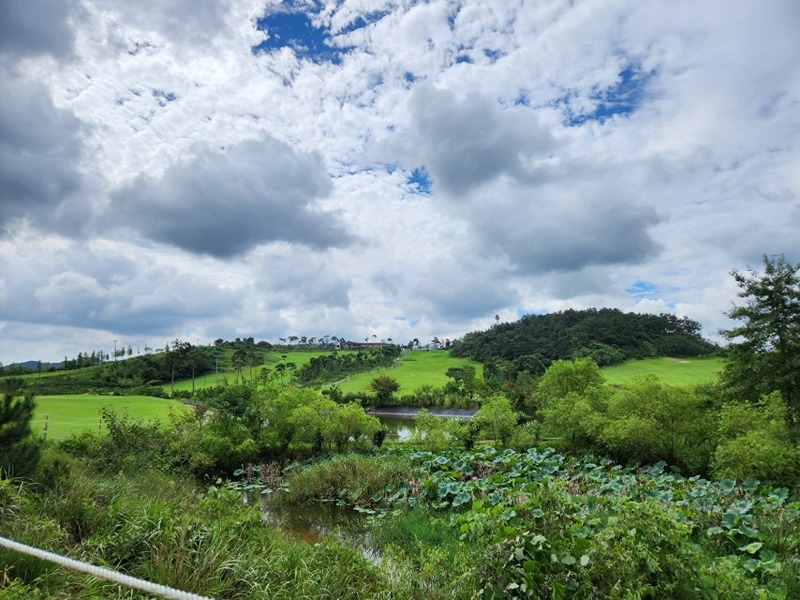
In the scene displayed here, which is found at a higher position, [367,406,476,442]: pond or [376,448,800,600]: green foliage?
[376,448,800,600]: green foliage

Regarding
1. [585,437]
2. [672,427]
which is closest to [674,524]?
[672,427]

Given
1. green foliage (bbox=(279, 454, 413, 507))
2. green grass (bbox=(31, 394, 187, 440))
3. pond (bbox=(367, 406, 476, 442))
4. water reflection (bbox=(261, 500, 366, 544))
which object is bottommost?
pond (bbox=(367, 406, 476, 442))

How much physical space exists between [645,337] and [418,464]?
82658mm

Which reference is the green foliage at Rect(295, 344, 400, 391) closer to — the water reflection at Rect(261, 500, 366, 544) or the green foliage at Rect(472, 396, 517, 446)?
the green foliage at Rect(472, 396, 517, 446)

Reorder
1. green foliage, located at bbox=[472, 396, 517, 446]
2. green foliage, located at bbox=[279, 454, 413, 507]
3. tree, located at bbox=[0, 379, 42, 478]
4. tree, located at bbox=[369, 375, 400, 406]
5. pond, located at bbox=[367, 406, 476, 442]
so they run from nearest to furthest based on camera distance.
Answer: tree, located at bbox=[0, 379, 42, 478] → green foliage, located at bbox=[279, 454, 413, 507] → green foliage, located at bbox=[472, 396, 517, 446] → pond, located at bbox=[367, 406, 476, 442] → tree, located at bbox=[369, 375, 400, 406]

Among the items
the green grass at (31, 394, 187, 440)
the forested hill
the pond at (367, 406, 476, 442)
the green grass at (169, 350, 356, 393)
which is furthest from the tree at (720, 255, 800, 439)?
the green grass at (169, 350, 356, 393)

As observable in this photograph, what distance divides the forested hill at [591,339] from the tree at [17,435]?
66845 mm

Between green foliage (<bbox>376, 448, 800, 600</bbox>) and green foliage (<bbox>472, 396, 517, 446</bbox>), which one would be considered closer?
green foliage (<bbox>376, 448, 800, 600</bbox>)

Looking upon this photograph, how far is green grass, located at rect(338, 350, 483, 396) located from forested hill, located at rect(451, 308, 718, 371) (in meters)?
4.95

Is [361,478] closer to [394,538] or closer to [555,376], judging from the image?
[394,538]

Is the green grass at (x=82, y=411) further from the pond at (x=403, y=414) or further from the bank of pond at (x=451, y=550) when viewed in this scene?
the pond at (x=403, y=414)

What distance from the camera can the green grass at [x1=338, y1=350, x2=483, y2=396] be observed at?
7700cm

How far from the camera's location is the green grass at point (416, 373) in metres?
77.0

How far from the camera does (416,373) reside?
93.3 metres
